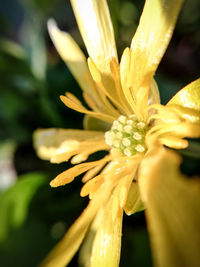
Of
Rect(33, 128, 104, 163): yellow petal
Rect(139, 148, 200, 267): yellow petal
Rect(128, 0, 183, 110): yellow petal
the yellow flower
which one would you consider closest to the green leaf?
Rect(33, 128, 104, 163): yellow petal

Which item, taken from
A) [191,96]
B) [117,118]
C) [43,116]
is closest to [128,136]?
[117,118]

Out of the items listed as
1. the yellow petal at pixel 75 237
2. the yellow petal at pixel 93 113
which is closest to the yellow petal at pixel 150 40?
the yellow petal at pixel 93 113

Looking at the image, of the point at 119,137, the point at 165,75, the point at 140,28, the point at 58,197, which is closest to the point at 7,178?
the point at 58,197

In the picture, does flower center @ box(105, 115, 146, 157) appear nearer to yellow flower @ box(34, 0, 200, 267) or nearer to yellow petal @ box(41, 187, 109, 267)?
yellow flower @ box(34, 0, 200, 267)

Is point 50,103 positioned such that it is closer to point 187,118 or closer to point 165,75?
point 165,75

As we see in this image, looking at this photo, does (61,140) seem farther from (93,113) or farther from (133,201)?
(133,201)
